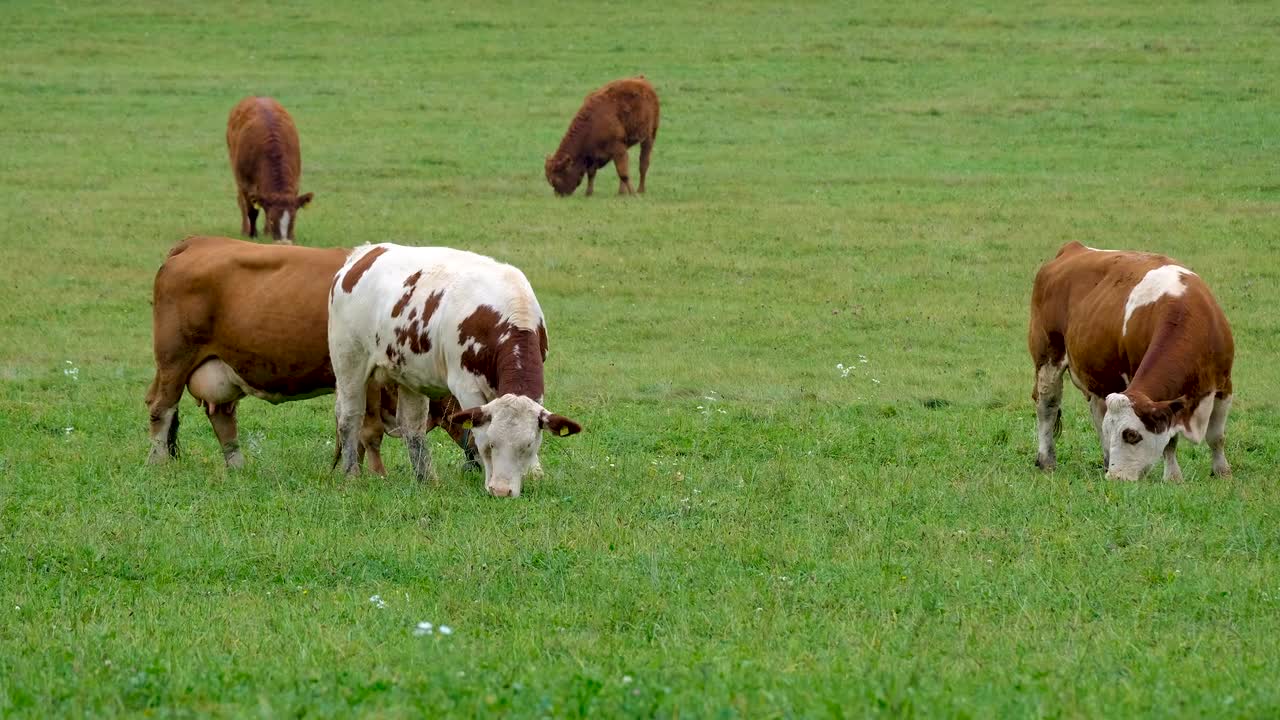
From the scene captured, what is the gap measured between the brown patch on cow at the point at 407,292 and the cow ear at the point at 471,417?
1.16 m

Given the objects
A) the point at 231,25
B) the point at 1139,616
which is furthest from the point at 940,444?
the point at 231,25

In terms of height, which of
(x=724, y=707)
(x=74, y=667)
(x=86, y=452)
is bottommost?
(x=86, y=452)

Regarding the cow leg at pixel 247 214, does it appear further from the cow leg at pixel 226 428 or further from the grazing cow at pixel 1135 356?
the grazing cow at pixel 1135 356

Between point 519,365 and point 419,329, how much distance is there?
850 mm

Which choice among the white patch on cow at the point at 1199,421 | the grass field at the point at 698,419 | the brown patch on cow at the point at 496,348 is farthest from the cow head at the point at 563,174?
the white patch on cow at the point at 1199,421

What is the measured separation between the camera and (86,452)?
12.9 metres

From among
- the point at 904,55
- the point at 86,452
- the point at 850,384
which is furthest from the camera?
the point at 904,55

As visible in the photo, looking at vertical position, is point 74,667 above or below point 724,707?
below

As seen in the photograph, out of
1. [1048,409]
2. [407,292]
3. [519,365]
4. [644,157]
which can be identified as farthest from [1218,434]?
[644,157]

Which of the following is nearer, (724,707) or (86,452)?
(724,707)

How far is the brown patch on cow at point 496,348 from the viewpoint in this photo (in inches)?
Answer: 451

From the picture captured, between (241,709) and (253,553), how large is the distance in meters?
3.33

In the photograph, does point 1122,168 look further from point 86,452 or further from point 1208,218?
point 86,452

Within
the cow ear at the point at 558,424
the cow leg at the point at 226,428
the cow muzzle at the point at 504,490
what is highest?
Result: the cow ear at the point at 558,424
